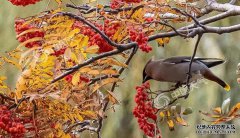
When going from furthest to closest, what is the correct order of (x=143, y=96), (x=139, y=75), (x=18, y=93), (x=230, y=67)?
(x=139, y=75), (x=230, y=67), (x=143, y=96), (x=18, y=93)

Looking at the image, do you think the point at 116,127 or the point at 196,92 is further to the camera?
the point at 116,127

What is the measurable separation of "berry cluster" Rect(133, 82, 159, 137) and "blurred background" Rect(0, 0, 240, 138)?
1.27 feet

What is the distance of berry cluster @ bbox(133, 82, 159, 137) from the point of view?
0.94m

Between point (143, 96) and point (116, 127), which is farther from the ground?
point (143, 96)

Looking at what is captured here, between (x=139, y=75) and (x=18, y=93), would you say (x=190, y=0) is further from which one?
(x=139, y=75)

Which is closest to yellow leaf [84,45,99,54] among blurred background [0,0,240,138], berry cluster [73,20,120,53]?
berry cluster [73,20,120,53]

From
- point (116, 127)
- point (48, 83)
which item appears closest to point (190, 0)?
point (48, 83)

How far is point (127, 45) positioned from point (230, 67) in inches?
24.9

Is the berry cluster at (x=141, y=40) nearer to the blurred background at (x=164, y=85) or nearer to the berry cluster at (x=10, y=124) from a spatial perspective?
the berry cluster at (x=10, y=124)

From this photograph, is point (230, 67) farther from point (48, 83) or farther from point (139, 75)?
point (48, 83)

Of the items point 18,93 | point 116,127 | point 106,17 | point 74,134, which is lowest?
point 116,127

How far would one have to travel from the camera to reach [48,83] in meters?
0.91

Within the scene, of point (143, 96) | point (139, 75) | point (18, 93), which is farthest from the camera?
point (139, 75)

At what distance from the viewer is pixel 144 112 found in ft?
3.10
